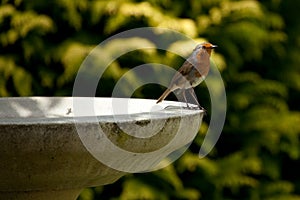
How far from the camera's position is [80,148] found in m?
2.01

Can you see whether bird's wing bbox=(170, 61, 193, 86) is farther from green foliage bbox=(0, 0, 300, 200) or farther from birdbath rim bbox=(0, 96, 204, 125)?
green foliage bbox=(0, 0, 300, 200)

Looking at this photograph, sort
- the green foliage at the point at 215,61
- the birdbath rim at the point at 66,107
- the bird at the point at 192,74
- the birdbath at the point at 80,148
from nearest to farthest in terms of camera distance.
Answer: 1. the birdbath at the point at 80,148
2. the birdbath rim at the point at 66,107
3. the bird at the point at 192,74
4. the green foliage at the point at 215,61

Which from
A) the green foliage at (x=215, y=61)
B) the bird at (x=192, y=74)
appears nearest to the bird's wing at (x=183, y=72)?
the bird at (x=192, y=74)

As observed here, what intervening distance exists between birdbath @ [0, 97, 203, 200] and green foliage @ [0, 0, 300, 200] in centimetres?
225

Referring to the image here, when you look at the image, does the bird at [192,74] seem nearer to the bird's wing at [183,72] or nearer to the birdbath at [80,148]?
the bird's wing at [183,72]

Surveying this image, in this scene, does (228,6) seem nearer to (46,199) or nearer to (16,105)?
(16,105)

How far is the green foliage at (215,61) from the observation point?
4.69 metres

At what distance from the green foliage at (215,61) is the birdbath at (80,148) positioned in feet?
7.39

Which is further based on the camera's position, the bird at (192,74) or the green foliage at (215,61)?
the green foliage at (215,61)

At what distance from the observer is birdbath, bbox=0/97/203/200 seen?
1.95 metres

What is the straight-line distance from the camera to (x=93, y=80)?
4664 millimetres

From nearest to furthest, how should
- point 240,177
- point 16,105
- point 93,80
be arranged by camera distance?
point 16,105, point 93,80, point 240,177

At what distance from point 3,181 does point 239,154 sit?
3.09 meters

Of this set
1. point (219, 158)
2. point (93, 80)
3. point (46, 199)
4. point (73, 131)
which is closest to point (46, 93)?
point (93, 80)
